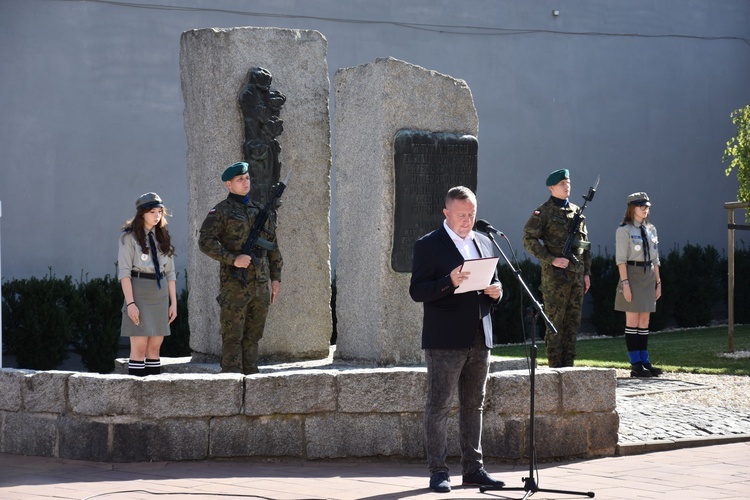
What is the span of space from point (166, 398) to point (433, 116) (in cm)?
370

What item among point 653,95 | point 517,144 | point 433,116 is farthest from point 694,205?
point 433,116

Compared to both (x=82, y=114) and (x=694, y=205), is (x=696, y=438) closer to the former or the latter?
(x=82, y=114)

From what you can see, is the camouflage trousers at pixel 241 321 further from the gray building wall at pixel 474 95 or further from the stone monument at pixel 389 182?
the gray building wall at pixel 474 95

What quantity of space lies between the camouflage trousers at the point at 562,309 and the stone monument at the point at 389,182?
128 cm

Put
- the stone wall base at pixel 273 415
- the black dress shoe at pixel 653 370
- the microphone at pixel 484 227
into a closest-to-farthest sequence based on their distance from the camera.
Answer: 1. the microphone at pixel 484 227
2. the stone wall base at pixel 273 415
3. the black dress shoe at pixel 653 370

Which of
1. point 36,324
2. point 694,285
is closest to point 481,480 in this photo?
point 36,324

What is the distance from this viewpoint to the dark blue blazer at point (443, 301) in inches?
255

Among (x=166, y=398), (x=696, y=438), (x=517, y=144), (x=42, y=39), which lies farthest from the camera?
(x=517, y=144)

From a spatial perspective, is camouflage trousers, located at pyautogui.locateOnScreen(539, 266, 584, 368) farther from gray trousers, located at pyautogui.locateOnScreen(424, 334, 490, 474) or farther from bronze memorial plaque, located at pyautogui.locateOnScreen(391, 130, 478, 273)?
gray trousers, located at pyautogui.locateOnScreen(424, 334, 490, 474)

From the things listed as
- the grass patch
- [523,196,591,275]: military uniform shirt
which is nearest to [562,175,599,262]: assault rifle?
[523,196,591,275]: military uniform shirt

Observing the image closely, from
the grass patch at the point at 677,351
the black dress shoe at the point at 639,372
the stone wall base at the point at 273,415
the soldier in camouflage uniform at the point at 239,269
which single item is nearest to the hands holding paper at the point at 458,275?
the stone wall base at the point at 273,415

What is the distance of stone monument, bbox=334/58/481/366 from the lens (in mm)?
9484

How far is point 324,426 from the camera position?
7.37 m

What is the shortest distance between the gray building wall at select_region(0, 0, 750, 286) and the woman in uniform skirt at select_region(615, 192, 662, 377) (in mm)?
6417
